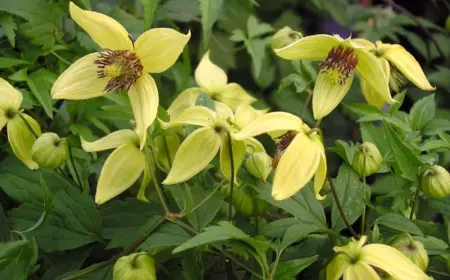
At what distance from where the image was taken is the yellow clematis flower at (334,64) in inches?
30.3

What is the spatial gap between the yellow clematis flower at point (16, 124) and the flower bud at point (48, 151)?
0.05 metres

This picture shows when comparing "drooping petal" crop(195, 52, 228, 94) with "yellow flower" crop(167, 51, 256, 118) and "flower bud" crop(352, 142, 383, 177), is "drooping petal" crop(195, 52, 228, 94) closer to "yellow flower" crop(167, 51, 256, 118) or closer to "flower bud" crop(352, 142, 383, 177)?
"yellow flower" crop(167, 51, 256, 118)

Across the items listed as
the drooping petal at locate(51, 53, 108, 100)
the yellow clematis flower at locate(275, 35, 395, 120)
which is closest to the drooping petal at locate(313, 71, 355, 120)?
the yellow clematis flower at locate(275, 35, 395, 120)

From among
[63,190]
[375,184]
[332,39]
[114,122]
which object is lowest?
[375,184]

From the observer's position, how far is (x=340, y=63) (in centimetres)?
78

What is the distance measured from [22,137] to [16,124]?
2 cm

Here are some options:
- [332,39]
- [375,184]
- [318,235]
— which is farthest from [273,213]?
[375,184]

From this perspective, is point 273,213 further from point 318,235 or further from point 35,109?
point 35,109

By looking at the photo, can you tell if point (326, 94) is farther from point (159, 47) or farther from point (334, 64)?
point (159, 47)

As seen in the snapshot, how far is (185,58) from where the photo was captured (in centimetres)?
106

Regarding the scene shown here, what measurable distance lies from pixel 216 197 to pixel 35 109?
339 mm

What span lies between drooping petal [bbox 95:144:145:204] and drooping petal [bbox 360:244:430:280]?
255 millimetres

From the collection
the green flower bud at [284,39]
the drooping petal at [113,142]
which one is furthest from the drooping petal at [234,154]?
the green flower bud at [284,39]

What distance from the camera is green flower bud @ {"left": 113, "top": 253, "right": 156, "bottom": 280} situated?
680mm
